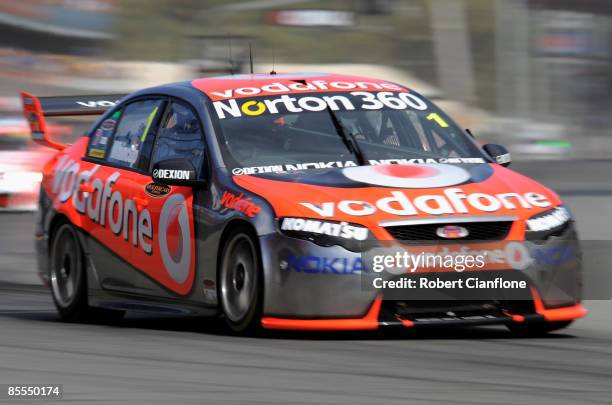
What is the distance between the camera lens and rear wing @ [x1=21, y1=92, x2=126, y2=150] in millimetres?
10633

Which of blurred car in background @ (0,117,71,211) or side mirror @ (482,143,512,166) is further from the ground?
side mirror @ (482,143,512,166)

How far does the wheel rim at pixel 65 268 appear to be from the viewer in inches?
386

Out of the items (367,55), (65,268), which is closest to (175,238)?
(65,268)

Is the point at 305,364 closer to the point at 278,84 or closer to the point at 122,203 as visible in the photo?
the point at 122,203

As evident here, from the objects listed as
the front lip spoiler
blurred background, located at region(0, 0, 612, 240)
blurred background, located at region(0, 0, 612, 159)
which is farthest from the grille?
blurred background, located at region(0, 0, 612, 159)

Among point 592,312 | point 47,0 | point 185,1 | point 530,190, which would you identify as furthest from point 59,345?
point 47,0

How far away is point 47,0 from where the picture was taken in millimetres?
31250

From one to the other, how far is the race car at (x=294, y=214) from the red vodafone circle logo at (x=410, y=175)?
18mm

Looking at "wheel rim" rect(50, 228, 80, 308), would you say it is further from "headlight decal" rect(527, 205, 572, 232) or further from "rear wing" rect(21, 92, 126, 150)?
"headlight decal" rect(527, 205, 572, 232)

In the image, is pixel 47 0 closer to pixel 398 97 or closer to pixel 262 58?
pixel 262 58

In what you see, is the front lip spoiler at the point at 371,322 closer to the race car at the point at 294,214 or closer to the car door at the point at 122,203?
the race car at the point at 294,214

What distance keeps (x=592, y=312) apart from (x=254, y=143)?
2313mm

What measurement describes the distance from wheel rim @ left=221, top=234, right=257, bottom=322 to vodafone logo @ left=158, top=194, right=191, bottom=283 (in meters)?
0.43

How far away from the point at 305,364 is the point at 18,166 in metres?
15.2
